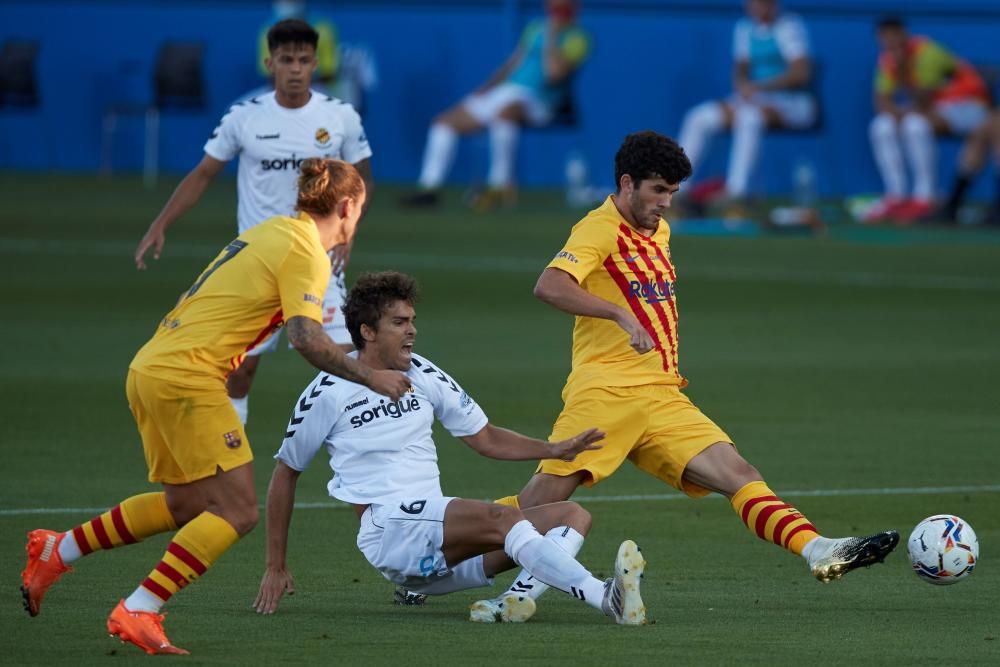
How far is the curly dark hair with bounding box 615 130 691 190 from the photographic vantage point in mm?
7957

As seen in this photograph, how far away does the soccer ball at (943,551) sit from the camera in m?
7.54

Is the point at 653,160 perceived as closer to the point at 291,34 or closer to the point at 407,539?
the point at 407,539

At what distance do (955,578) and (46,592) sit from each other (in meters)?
3.29

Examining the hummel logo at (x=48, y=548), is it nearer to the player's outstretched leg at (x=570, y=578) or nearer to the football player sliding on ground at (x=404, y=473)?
the football player sliding on ground at (x=404, y=473)

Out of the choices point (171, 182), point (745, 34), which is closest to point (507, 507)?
point (745, 34)

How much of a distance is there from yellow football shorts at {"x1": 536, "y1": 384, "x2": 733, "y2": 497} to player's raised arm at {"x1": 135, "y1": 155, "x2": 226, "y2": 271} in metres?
3.09

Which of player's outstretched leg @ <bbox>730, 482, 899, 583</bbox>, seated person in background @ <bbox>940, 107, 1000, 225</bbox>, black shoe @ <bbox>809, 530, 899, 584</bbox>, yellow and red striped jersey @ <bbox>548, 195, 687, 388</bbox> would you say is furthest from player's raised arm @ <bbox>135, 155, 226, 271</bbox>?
seated person in background @ <bbox>940, 107, 1000, 225</bbox>

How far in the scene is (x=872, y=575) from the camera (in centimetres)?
819

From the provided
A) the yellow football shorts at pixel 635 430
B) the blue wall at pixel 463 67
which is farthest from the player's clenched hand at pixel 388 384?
the blue wall at pixel 463 67

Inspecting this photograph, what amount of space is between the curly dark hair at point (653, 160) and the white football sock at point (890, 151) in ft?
61.4

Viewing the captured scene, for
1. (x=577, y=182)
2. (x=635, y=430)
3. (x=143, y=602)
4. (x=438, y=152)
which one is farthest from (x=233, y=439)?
(x=577, y=182)

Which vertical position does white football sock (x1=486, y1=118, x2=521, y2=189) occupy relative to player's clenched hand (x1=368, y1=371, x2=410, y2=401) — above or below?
below

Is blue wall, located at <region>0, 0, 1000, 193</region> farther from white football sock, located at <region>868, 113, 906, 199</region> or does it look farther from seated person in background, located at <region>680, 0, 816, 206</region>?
seated person in background, located at <region>680, 0, 816, 206</region>

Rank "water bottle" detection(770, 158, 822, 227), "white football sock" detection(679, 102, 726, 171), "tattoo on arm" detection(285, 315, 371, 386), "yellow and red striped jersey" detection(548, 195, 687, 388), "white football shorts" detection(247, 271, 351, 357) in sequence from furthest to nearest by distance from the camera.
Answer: "white football sock" detection(679, 102, 726, 171), "water bottle" detection(770, 158, 822, 227), "white football shorts" detection(247, 271, 351, 357), "yellow and red striped jersey" detection(548, 195, 687, 388), "tattoo on arm" detection(285, 315, 371, 386)
